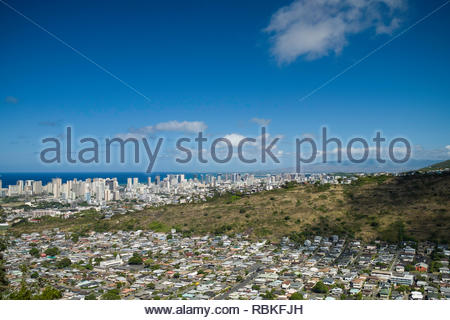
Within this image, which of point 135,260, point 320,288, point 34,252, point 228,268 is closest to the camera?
point 320,288

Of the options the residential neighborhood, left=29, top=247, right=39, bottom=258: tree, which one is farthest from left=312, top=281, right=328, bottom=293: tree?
left=29, top=247, right=39, bottom=258: tree

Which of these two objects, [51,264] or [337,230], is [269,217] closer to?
[337,230]

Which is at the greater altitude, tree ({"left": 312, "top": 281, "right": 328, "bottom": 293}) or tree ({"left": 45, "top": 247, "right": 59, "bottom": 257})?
tree ({"left": 312, "top": 281, "right": 328, "bottom": 293})

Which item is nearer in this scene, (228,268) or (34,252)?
(228,268)

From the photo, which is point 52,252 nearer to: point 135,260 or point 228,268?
point 135,260

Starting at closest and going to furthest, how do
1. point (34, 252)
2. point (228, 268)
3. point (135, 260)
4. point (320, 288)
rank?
point (320, 288) < point (228, 268) < point (135, 260) < point (34, 252)

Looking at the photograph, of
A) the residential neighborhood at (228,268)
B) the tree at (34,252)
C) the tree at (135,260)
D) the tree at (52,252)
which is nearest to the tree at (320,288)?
the residential neighborhood at (228,268)

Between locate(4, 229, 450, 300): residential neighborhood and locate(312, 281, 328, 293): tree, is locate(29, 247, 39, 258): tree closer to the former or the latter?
locate(4, 229, 450, 300): residential neighborhood

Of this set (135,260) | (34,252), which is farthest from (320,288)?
(34,252)
